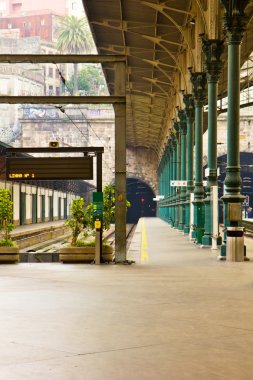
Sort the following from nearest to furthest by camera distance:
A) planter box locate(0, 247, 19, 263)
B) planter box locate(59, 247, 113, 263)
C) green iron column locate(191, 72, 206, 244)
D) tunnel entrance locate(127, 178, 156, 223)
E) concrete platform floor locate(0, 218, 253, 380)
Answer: concrete platform floor locate(0, 218, 253, 380), planter box locate(59, 247, 113, 263), planter box locate(0, 247, 19, 263), green iron column locate(191, 72, 206, 244), tunnel entrance locate(127, 178, 156, 223)

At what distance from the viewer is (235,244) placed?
733 inches

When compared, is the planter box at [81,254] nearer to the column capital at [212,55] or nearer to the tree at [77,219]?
the tree at [77,219]

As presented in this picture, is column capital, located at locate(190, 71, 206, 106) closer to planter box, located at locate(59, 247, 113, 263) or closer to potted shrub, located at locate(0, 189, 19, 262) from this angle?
potted shrub, located at locate(0, 189, 19, 262)

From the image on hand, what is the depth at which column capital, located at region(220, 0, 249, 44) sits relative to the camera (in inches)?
721

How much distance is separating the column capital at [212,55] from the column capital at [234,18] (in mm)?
4503

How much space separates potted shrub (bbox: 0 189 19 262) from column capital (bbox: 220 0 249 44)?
7.08 meters

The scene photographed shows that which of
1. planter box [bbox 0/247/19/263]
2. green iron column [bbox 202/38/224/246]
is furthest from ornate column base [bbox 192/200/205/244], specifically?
planter box [bbox 0/247/19/263]

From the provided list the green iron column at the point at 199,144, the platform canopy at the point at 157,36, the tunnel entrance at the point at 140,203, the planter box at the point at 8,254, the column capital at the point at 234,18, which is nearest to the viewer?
the column capital at the point at 234,18

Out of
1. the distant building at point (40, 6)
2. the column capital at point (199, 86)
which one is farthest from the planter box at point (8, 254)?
the distant building at point (40, 6)

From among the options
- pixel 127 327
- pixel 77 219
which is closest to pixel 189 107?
pixel 77 219

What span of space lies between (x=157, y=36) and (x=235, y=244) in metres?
17.3

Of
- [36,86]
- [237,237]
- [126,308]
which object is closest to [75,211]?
[237,237]

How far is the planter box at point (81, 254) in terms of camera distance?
19.2m

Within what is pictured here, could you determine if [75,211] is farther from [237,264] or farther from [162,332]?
[162,332]
